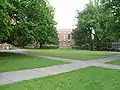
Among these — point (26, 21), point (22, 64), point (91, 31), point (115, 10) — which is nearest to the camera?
point (22, 64)

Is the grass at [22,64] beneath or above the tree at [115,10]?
beneath

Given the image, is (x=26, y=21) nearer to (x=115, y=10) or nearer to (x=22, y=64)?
(x=22, y=64)

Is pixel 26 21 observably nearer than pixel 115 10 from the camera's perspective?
Yes

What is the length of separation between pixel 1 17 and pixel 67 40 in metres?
61.7

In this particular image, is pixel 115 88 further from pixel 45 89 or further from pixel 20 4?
pixel 20 4

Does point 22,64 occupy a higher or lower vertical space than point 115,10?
lower

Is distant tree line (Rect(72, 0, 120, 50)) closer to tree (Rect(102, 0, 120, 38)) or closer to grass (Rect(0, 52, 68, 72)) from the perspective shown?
tree (Rect(102, 0, 120, 38))

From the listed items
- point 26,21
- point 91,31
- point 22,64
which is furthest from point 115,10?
point 91,31

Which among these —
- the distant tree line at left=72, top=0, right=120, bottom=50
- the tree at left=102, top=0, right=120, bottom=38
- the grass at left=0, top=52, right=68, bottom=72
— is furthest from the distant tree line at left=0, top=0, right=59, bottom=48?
the distant tree line at left=72, top=0, right=120, bottom=50

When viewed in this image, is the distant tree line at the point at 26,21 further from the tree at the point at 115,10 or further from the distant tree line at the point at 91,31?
the distant tree line at the point at 91,31

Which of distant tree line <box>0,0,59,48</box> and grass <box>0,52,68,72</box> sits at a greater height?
distant tree line <box>0,0,59,48</box>

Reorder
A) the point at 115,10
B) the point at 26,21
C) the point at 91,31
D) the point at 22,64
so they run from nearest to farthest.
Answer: the point at 22,64
the point at 26,21
the point at 115,10
the point at 91,31

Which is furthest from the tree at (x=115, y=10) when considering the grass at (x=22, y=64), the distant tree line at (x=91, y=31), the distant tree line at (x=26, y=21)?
the distant tree line at (x=91, y=31)

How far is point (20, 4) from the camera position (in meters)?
19.1
